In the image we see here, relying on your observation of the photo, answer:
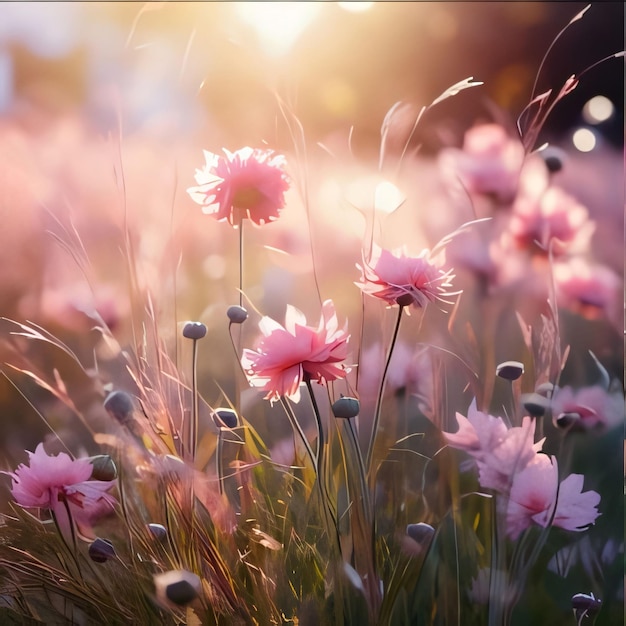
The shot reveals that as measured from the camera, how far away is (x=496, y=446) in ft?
2.02

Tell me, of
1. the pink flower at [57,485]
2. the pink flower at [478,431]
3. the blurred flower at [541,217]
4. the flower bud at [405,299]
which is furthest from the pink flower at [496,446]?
the pink flower at [57,485]

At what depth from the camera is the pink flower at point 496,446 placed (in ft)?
2.02

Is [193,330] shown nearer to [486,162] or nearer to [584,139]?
[486,162]

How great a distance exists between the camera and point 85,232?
73cm

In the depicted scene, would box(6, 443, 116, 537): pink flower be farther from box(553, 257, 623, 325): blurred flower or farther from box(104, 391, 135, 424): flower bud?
box(553, 257, 623, 325): blurred flower

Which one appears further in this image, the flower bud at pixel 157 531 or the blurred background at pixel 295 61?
the blurred background at pixel 295 61

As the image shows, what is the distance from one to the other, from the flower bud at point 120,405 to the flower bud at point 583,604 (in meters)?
0.43

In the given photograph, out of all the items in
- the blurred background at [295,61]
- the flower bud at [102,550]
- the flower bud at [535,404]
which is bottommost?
the flower bud at [102,550]

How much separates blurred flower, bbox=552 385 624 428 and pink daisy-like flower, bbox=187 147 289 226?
1.09ft

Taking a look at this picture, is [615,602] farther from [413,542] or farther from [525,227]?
[525,227]

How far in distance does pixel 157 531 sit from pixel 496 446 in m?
0.30

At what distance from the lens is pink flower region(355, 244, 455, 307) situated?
59 centimetres

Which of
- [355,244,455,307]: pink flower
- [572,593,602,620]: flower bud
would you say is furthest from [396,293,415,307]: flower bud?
[572,593,602,620]: flower bud

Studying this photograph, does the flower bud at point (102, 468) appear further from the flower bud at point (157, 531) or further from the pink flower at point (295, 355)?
the pink flower at point (295, 355)
